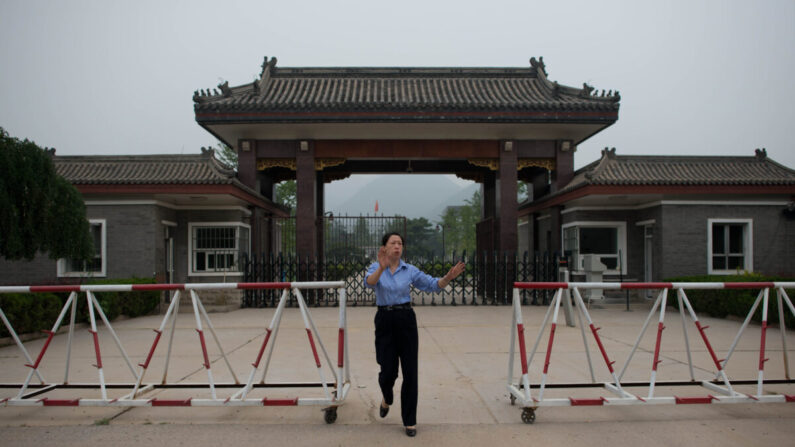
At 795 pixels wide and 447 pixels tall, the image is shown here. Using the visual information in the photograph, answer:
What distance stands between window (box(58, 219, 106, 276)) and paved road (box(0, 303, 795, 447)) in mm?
4429

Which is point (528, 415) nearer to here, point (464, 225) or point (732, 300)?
point (732, 300)

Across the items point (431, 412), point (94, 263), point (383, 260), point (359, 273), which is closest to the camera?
point (383, 260)

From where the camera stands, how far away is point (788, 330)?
8508mm

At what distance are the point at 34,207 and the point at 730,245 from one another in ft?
49.4

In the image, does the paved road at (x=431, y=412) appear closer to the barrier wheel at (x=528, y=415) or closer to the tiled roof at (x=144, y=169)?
the barrier wheel at (x=528, y=415)

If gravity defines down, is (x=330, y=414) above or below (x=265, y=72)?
below

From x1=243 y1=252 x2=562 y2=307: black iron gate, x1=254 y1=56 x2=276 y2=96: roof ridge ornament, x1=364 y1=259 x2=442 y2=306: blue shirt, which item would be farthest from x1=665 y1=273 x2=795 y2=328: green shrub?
x1=254 y1=56 x2=276 y2=96: roof ridge ornament

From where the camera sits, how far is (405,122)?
42.5 feet

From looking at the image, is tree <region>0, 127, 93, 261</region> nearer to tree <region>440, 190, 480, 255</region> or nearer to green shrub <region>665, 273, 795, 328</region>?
green shrub <region>665, 273, 795, 328</region>

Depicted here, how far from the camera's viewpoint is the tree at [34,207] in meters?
8.59

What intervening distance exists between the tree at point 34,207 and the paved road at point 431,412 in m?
2.14

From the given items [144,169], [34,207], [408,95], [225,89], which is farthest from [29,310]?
[408,95]

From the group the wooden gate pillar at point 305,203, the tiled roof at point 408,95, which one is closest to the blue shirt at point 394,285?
the tiled roof at point 408,95

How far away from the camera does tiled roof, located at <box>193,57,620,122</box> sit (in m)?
12.8
